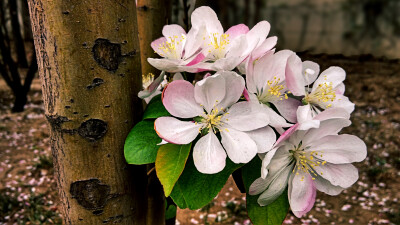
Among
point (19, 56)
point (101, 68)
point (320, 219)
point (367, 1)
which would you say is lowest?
point (320, 219)

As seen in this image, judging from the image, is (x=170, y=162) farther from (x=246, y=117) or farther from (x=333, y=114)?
(x=333, y=114)

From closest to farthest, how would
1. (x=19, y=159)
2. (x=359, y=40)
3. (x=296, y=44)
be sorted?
(x=19, y=159)
(x=296, y=44)
(x=359, y=40)

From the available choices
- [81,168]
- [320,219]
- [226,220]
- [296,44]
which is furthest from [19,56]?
[81,168]

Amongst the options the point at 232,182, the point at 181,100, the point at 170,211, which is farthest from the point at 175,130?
the point at 232,182

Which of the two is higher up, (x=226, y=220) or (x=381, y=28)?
(x=381, y=28)

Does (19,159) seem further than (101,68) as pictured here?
Yes

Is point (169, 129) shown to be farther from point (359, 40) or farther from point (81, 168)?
point (359, 40)

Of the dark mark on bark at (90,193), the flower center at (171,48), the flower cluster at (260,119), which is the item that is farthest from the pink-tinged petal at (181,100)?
the dark mark on bark at (90,193)

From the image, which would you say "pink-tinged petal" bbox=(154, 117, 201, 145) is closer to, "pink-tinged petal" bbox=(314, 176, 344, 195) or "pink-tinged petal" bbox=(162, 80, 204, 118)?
"pink-tinged petal" bbox=(162, 80, 204, 118)
